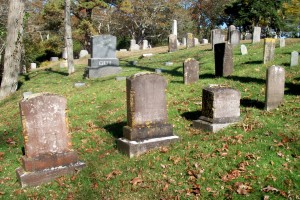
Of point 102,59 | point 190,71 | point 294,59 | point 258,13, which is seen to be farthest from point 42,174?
point 258,13

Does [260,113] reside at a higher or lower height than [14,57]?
lower

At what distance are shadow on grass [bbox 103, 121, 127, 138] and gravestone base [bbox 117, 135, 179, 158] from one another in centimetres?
113

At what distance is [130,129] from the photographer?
7.59m

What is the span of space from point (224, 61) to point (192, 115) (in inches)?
179

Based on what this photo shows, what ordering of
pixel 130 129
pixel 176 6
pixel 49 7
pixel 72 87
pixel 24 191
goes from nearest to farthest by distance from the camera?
pixel 24 191 → pixel 130 129 → pixel 72 87 → pixel 49 7 → pixel 176 6

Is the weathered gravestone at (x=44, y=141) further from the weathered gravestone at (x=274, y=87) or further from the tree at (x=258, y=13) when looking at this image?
the tree at (x=258, y=13)

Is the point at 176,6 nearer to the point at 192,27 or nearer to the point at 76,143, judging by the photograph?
the point at 192,27

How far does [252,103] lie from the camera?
10.0 meters

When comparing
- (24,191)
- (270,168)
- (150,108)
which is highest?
(150,108)

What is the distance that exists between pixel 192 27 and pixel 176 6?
704cm

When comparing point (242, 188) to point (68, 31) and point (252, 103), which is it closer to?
point (252, 103)

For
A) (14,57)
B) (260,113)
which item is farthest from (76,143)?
(14,57)

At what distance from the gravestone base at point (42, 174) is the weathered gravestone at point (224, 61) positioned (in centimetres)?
832

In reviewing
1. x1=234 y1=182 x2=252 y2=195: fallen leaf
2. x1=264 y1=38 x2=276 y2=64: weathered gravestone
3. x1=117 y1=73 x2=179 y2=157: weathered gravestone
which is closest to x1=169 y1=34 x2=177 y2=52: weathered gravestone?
x1=264 y1=38 x2=276 y2=64: weathered gravestone
